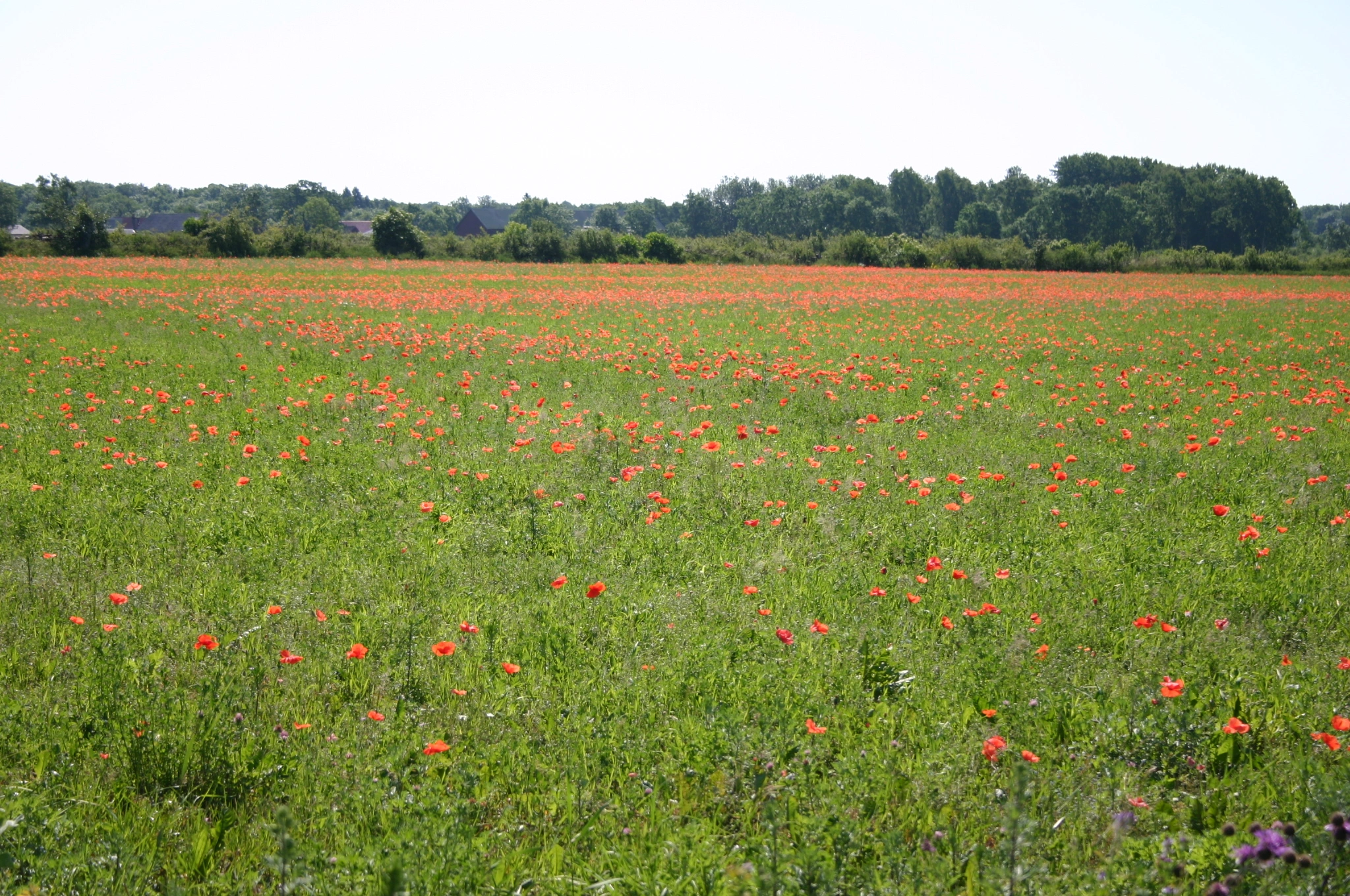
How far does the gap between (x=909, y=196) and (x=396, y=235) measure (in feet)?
286

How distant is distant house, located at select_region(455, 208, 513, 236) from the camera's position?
116 m

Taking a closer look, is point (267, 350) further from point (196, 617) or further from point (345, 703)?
point (345, 703)

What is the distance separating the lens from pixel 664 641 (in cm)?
416

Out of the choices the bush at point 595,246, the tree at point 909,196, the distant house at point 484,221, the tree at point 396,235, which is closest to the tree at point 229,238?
the tree at point 396,235

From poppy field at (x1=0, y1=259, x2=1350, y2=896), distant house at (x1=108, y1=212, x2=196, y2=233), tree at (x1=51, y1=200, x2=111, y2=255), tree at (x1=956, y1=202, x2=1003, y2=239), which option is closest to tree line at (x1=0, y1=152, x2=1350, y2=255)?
tree at (x1=956, y1=202, x2=1003, y2=239)

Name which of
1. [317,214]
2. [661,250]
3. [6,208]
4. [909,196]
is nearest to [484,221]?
[317,214]

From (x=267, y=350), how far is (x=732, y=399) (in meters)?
7.60

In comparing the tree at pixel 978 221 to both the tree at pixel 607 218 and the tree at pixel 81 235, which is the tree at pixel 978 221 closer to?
the tree at pixel 607 218

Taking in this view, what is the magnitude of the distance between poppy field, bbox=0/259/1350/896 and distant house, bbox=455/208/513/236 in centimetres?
11033

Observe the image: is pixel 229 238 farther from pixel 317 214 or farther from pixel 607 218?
pixel 607 218

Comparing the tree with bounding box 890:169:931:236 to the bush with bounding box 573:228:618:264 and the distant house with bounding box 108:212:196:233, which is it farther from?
the distant house with bounding box 108:212:196:233

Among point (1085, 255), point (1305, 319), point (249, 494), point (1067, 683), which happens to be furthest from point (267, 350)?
point (1085, 255)

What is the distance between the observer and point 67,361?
1018 cm

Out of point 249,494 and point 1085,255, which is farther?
point 1085,255
